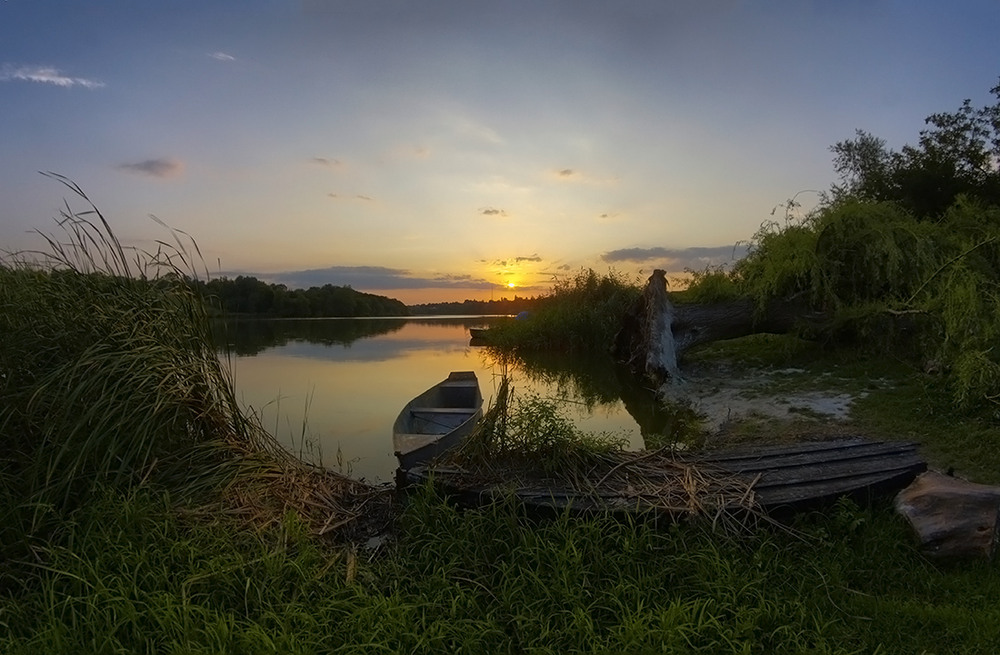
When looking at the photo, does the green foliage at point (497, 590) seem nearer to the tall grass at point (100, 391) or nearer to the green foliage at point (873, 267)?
the tall grass at point (100, 391)

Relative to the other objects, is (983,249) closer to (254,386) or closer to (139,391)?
(139,391)

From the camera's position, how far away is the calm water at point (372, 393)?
7.90 metres

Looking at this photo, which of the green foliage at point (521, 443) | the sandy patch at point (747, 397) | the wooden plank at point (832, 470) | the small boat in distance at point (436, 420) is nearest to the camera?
the wooden plank at point (832, 470)

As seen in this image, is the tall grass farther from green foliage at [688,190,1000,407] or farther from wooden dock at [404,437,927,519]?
green foliage at [688,190,1000,407]

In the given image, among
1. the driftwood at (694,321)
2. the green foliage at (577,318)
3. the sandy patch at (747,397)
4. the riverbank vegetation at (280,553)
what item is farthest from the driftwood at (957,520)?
the green foliage at (577,318)

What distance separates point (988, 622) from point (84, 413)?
5253 mm

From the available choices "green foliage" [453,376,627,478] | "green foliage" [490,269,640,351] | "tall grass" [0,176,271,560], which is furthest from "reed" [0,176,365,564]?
"green foliage" [490,269,640,351]

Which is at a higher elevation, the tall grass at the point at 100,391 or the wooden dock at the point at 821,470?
the tall grass at the point at 100,391

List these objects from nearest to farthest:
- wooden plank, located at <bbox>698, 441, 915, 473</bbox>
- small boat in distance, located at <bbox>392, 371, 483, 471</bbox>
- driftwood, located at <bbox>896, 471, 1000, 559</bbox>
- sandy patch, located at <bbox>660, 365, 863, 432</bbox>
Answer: driftwood, located at <bbox>896, 471, 1000, 559</bbox> < wooden plank, located at <bbox>698, 441, 915, 473</bbox> < small boat in distance, located at <bbox>392, 371, 483, 471</bbox> < sandy patch, located at <bbox>660, 365, 863, 432</bbox>

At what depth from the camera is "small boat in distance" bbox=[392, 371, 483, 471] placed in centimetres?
612

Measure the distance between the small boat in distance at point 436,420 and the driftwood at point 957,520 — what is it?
10.8ft

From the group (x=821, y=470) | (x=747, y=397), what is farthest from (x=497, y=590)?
(x=747, y=397)

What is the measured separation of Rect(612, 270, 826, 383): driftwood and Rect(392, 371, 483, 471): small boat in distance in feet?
13.3

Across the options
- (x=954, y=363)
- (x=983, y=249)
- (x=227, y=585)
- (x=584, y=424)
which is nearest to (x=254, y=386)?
(x=584, y=424)
